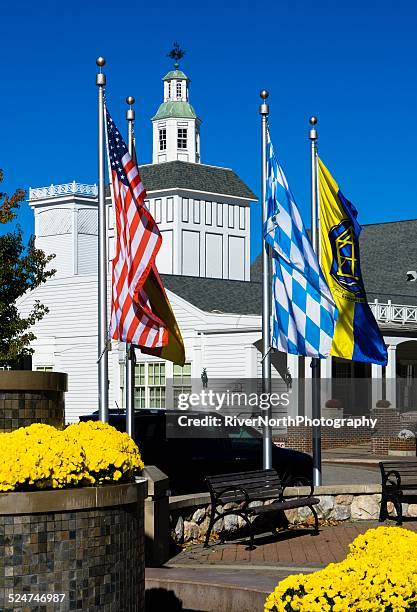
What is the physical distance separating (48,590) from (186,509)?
698 centimetres

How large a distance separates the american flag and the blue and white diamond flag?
1.75 m

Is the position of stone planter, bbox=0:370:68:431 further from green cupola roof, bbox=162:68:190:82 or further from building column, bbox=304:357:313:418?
green cupola roof, bbox=162:68:190:82

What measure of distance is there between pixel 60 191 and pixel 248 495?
235 feet

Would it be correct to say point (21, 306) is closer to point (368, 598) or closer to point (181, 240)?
point (181, 240)

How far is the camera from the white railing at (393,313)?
4286cm

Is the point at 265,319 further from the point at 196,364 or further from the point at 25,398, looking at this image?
the point at 196,364

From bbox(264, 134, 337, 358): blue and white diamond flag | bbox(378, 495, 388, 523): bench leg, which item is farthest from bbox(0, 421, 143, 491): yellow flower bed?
bbox(378, 495, 388, 523): bench leg

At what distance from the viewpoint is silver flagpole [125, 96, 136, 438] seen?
16.9m

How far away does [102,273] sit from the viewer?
16.7 meters

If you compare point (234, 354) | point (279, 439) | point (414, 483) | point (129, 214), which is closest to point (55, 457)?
A: point (129, 214)

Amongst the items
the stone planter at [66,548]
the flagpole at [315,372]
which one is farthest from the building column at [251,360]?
the stone planter at [66,548]

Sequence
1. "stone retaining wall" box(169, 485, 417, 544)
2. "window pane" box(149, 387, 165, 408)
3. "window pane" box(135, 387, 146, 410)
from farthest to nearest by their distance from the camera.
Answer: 1. "window pane" box(135, 387, 146, 410)
2. "window pane" box(149, 387, 165, 408)
3. "stone retaining wall" box(169, 485, 417, 544)

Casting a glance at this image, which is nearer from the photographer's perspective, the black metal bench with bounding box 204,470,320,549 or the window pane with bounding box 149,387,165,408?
the black metal bench with bounding box 204,470,320,549

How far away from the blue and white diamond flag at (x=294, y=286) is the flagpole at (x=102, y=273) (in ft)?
7.66
